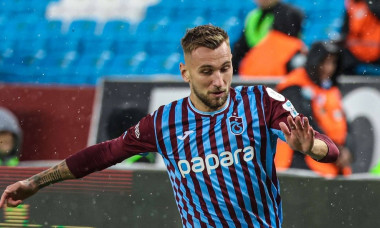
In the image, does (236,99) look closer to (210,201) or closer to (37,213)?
(210,201)

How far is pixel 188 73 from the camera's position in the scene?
2.80 metres

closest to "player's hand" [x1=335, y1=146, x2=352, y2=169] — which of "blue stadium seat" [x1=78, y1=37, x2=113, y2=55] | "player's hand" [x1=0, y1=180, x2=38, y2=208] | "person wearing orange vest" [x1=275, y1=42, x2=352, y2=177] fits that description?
"person wearing orange vest" [x1=275, y1=42, x2=352, y2=177]

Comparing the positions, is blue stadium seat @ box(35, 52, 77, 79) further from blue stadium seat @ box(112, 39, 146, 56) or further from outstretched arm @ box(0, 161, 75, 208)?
outstretched arm @ box(0, 161, 75, 208)

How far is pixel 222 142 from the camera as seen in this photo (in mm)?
2713

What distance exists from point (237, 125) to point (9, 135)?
3.45 metres

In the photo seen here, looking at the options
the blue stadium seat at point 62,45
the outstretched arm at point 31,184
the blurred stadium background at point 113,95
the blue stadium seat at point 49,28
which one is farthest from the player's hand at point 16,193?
the blue stadium seat at point 49,28

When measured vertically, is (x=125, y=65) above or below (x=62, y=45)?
below

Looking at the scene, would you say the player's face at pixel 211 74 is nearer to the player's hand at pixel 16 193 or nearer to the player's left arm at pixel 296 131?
the player's left arm at pixel 296 131

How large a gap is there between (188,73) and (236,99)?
238 mm

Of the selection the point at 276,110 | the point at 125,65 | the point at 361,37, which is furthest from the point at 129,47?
the point at 276,110

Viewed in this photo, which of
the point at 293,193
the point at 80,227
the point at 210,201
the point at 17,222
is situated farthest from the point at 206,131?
the point at 17,222

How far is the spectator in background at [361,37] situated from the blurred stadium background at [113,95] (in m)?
0.11

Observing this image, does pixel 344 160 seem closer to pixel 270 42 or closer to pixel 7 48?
pixel 270 42

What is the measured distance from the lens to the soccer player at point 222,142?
2662 mm
